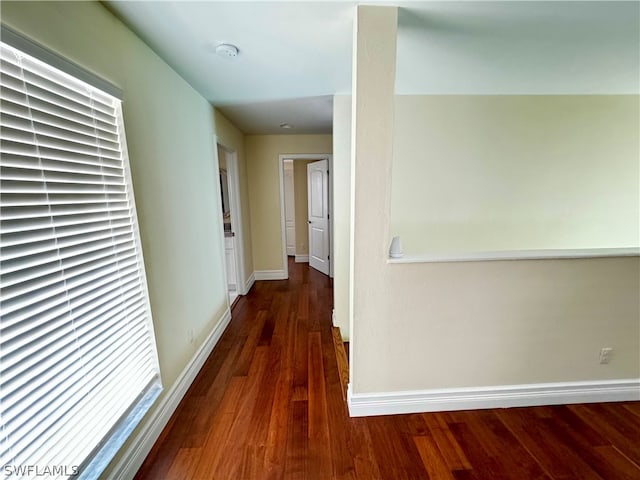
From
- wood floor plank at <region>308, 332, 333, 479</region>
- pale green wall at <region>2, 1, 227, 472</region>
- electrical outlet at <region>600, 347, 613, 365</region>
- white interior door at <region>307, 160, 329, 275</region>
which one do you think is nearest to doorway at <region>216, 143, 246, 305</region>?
pale green wall at <region>2, 1, 227, 472</region>

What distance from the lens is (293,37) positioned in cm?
155

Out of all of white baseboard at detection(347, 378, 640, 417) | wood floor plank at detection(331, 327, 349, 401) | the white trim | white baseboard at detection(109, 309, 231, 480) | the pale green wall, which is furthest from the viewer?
wood floor plank at detection(331, 327, 349, 401)

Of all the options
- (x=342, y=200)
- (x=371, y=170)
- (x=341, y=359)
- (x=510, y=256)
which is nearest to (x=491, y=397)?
(x=510, y=256)

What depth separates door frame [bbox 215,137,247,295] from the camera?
3564mm

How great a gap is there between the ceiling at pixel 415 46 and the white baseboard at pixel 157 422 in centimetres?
221

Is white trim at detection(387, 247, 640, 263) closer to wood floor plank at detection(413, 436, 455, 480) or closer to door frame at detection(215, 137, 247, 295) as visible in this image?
wood floor plank at detection(413, 436, 455, 480)

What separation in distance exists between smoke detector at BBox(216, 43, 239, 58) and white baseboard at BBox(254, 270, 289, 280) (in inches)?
131

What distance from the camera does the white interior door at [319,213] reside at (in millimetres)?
4445

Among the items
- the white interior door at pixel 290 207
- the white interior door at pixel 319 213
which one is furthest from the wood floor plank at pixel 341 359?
the white interior door at pixel 290 207

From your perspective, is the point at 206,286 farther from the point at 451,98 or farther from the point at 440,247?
the point at 451,98

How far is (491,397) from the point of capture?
5.67 feet

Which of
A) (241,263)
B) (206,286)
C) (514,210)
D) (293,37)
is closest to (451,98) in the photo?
(514,210)

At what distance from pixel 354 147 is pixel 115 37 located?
53.3 inches

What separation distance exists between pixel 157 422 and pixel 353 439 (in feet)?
3.86
